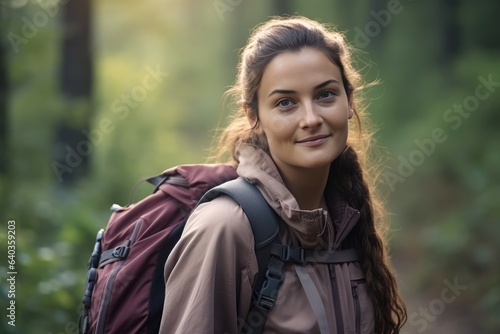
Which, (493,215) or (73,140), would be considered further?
(73,140)

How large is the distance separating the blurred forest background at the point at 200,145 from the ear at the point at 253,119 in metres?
0.66

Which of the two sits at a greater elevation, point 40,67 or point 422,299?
point 40,67

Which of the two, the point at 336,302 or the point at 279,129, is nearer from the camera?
the point at 336,302

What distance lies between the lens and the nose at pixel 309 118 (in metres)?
3.00

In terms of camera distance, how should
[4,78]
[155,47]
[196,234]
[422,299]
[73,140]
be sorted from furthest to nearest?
[155,47] → [73,140] → [422,299] → [4,78] → [196,234]

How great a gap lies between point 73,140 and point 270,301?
1153 cm

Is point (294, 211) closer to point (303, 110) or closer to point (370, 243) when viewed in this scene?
point (303, 110)

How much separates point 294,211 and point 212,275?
0.46 m

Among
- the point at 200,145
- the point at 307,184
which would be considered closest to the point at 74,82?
the point at 200,145

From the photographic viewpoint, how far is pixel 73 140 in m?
13.7

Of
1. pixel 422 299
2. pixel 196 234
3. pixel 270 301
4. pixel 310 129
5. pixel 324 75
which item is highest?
pixel 324 75

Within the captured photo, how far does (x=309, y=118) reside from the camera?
9.82 ft

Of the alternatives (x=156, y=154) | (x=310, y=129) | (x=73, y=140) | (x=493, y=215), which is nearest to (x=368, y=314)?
(x=310, y=129)

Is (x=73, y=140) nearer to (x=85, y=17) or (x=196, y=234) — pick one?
(x=85, y=17)
